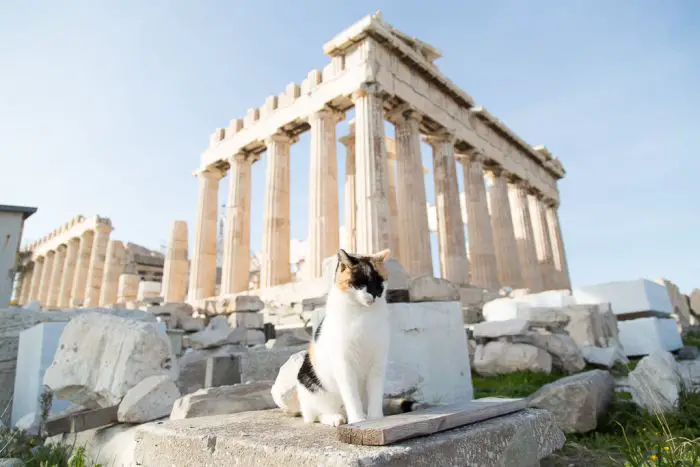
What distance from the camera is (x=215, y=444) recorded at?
2014 mm

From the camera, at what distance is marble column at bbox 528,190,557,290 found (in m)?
25.8

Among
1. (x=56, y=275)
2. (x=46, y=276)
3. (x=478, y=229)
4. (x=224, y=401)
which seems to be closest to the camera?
(x=224, y=401)

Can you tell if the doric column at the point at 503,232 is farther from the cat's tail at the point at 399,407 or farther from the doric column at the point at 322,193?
the cat's tail at the point at 399,407

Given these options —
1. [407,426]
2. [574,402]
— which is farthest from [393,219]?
[407,426]

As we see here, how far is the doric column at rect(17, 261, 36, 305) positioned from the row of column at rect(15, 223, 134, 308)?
3.05 m

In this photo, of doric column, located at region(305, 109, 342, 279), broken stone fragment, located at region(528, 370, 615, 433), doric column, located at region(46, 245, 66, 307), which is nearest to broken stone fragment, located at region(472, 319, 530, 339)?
broken stone fragment, located at region(528, 370, 615, 433)

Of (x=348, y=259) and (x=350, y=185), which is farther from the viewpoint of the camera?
(x=350, y=185)

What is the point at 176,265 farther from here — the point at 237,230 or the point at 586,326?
the point at 586,326

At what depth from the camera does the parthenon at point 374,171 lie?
15469 mm

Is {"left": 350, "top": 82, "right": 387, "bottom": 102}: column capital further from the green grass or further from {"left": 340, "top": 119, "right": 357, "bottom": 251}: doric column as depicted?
the green grass

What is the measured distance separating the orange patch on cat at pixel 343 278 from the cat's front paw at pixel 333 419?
67 centimetres

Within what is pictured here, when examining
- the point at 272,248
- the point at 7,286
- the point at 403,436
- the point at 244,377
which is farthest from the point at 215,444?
the point at 272,248

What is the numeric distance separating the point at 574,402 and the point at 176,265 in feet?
66.8

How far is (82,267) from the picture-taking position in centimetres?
3291
